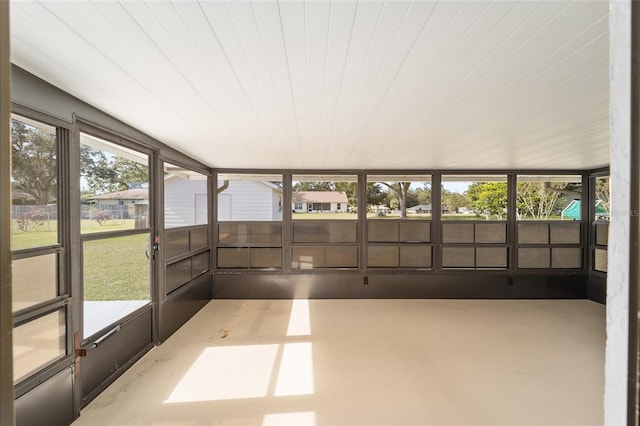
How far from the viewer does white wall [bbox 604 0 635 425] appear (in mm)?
470

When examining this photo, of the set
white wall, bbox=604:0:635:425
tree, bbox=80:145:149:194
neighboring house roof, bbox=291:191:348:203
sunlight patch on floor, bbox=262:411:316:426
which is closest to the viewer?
white wall, bbox=604:0:635:425

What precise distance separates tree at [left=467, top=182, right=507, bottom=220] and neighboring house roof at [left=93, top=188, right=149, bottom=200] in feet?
16.5

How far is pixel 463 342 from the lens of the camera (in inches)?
126

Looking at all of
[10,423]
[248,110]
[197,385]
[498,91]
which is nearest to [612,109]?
[10,423]

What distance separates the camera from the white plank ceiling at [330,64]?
3.58 feet

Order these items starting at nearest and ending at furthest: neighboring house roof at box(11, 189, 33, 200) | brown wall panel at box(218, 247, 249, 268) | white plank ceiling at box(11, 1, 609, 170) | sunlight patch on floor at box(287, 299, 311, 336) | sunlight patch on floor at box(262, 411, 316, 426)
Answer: white plank ceiling at box(11, 1, 609, 170) < neighboring house roof at box(11, 189, 33, 200) < sunlight patch on floor at box(262, 411, 316, 426) < sunlight patch on floor at box(287, 299, 311, 336) < brown wall panel at box(218, 247, 249, 268)

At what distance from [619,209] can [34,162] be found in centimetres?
270

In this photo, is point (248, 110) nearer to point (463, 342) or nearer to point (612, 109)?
point (612, 109)

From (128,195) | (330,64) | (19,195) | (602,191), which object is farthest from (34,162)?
(602,191)

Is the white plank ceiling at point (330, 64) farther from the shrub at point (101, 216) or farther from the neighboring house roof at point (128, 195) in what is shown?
the shrub at point (101, 216)

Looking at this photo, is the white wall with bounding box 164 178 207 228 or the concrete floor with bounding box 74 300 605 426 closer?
the concrete floor with bounding box 74 300 605 426

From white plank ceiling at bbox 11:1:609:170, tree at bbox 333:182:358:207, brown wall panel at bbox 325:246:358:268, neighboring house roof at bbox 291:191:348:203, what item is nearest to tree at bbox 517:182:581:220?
white plank ceiling at bbox 11:1:609:170

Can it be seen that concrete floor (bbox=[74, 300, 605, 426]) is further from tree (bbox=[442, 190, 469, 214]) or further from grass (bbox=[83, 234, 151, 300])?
tree (bbox=[442, 190, 469, 214])

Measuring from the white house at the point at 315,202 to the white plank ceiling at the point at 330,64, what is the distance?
222 cm
